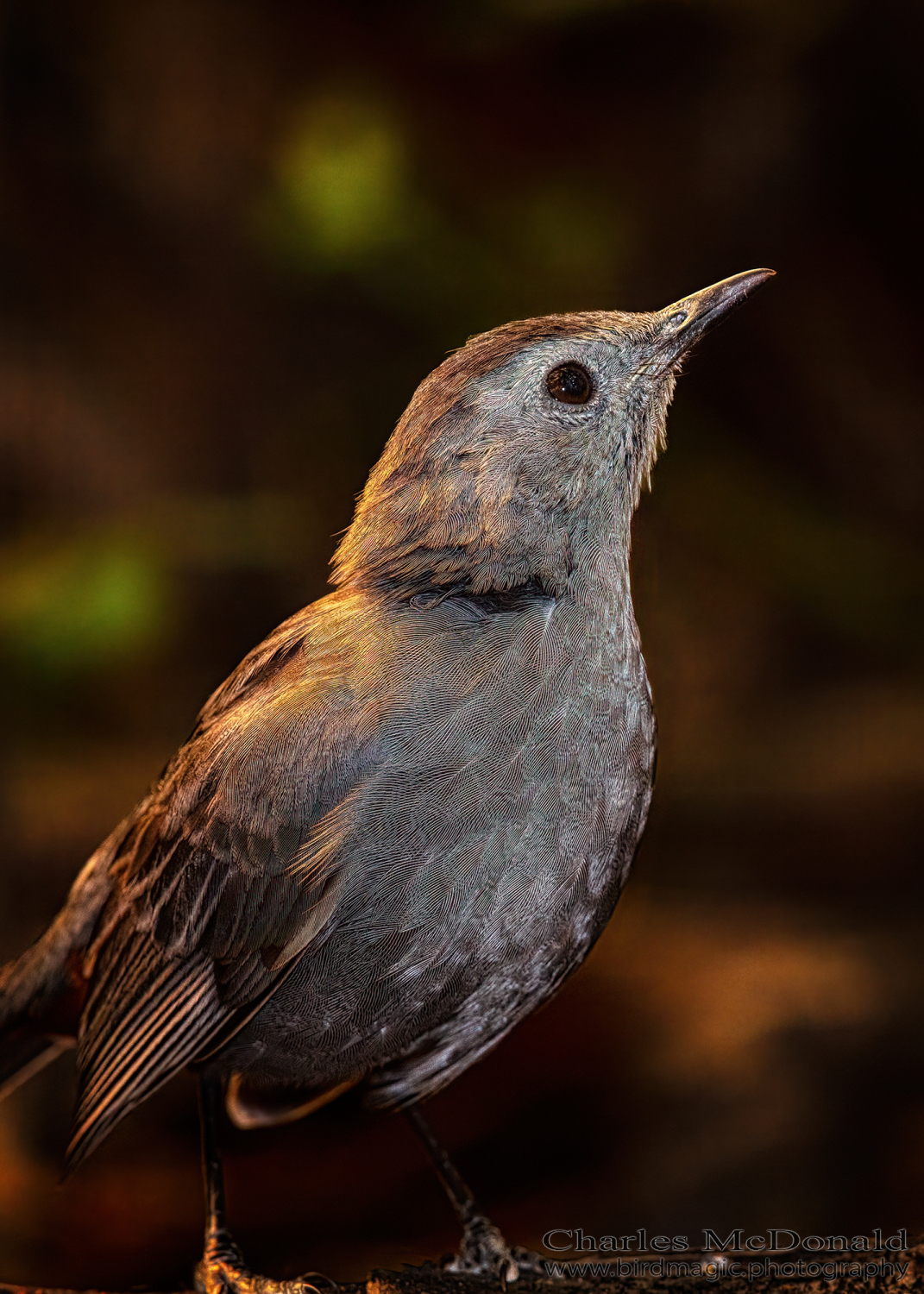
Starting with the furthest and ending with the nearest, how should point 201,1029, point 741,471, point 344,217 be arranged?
point 741,471 < point 344,217 < point 201,1029

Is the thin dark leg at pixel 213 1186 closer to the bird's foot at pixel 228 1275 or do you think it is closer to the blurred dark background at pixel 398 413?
the bird's foot at pixel 228 1275

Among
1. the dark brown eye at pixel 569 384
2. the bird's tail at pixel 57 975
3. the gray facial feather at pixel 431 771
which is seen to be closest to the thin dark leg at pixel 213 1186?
the gray facial feather at pixel 431 771

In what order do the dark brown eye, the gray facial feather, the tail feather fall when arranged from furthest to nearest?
the tail feather
the dark brown eye
the gray facial feather

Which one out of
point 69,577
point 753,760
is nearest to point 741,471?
point 753,760

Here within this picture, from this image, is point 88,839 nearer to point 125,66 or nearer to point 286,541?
point 286,541

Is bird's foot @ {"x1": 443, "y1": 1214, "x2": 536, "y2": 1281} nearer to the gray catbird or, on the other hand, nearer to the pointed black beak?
the gray catbird

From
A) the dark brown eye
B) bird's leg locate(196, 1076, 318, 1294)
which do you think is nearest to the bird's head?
the dark brown eye

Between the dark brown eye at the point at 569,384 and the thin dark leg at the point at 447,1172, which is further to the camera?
the thin dark leg at the point at 447,1172
